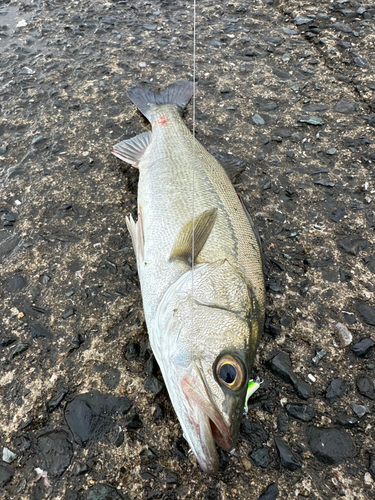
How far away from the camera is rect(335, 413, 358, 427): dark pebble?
85.9 inches

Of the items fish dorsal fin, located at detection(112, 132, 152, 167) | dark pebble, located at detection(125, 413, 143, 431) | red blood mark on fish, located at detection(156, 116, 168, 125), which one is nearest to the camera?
dark pebble, located at detection(125, 413, 143, 431)

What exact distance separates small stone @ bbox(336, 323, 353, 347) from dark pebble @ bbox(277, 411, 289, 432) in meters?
0.65

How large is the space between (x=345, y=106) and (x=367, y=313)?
2.54 metres

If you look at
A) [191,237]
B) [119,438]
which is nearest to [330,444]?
[119,438]

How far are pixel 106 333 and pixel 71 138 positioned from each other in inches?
86.4

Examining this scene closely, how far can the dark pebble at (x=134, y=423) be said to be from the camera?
2141 millimetres

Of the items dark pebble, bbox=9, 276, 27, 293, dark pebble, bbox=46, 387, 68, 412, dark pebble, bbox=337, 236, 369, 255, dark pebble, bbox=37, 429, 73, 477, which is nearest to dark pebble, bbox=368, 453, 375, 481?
dark pebble, bbox=337, 236, 369, 255

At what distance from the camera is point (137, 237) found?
9.09ft

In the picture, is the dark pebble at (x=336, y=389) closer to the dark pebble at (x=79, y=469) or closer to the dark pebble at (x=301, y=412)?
the dark pebble at (x=301, y=412)

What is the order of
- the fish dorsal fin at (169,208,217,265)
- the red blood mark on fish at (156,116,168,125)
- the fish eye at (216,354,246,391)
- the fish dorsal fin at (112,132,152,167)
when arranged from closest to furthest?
the fish eye at (216,354,246,391) → the fish dorsal fin at (169,208,217,265) → the fish dorsal fin at (112,132,152,167) → the red blood mark on fish at (156,116,168,125)

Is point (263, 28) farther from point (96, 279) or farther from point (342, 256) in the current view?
point (96, 279)

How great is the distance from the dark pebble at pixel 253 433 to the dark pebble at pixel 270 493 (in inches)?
8.3

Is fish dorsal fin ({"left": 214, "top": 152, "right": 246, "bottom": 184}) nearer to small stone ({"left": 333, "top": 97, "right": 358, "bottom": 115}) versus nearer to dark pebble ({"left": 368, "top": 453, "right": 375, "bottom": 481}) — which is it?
small stone ({"left": 333, "top": 97, "right": 358, "bottom": 115})

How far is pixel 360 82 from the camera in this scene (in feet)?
14.2
